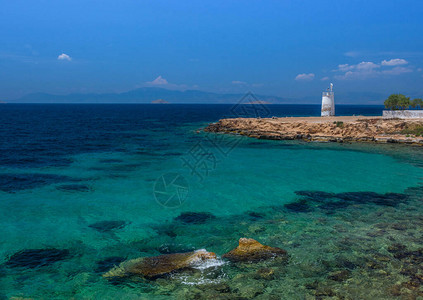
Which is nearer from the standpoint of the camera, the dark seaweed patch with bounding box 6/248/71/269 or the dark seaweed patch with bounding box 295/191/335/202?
the dark seaweed patch with bounding box 6/248/71/269

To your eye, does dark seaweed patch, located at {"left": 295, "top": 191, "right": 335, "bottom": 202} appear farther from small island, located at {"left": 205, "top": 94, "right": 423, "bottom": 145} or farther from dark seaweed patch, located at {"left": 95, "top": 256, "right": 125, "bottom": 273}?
small island, located at {"left": 205, "top": 94, "right": 423, "bottom": 145}

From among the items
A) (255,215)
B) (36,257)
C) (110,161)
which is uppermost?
(110,161)

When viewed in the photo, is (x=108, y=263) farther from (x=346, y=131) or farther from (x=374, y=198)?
(x=346, y=131)

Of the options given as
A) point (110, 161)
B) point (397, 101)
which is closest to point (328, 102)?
point (397, 101)

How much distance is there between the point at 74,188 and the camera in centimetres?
2320

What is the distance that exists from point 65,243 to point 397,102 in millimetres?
79693

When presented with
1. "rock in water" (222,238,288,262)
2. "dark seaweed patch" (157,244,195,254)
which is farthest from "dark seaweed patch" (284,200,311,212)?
"dark seaweed patch" (157,244,195,254)

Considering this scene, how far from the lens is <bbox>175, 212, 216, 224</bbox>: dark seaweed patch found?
55.2 ft

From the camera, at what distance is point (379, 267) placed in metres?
11.7

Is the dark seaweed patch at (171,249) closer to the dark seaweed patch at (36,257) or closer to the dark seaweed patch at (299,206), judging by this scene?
the dark seaweed patch at (36,257)

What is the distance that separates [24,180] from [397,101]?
77.9 meters

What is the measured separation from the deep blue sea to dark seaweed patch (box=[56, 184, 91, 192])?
77 millimetres

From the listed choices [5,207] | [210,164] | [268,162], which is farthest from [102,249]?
[268,162]

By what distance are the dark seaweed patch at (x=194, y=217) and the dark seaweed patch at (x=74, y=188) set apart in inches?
357
